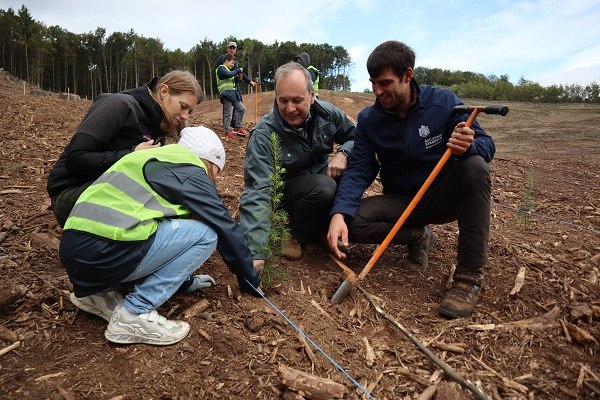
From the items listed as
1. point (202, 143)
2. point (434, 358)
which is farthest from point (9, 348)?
point (434, 358)

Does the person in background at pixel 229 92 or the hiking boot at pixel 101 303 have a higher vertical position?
the person in background at pixel 229 92

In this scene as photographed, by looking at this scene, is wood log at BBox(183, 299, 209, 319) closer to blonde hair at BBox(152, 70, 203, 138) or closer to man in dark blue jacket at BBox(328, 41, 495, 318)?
man in dark blue jacket at BBox(328, 41, 495, 318)

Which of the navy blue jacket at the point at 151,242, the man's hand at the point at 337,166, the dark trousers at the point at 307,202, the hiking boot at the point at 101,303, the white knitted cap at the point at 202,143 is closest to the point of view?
the navy blue jacket at the point at 151,242

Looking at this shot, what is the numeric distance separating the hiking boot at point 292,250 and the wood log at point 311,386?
1.44 meters

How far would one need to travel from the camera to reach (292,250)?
3320mm

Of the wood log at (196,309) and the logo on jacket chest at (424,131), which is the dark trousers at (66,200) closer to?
the wood log at (196,309)

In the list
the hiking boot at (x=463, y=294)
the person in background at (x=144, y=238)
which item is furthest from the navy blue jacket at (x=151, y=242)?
the hiking boot at (x=463, y=294)

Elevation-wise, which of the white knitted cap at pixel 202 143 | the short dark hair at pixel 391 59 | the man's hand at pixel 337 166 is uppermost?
the short dark hair at pixel 391 59

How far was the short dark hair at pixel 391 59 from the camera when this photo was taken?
2660 mm

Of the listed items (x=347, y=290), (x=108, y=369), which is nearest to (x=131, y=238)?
(x=108, y=369)

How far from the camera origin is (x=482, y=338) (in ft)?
7.66

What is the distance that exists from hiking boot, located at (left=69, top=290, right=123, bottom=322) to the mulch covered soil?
0.27 feet

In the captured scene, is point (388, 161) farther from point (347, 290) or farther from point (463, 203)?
point (347, 290)

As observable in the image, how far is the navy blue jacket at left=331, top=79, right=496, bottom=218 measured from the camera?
288 cm
